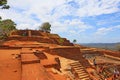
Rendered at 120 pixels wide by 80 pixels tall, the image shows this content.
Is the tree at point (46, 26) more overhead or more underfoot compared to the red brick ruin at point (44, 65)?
more overhead

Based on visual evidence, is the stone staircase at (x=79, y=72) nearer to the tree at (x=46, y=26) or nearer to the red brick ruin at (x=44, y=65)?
the red brick ruin at (x=44, y=65)

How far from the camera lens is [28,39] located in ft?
92.1

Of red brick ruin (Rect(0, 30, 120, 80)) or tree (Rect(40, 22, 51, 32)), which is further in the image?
tree (Rect(40, 22, 51, 32))

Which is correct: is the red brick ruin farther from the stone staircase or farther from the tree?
the tree

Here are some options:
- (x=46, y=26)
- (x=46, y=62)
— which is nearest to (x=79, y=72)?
(x=46, y=62)

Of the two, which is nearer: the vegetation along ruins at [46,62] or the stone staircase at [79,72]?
the vegetation along ruins at [46,62]

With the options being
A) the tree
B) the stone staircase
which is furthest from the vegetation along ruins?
the tree

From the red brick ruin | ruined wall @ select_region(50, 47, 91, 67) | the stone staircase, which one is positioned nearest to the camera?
the red brick ruin

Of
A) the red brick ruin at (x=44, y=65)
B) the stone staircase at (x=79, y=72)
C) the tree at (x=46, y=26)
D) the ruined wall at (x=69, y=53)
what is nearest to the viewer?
the red brick ruin at (x=44, y=65)

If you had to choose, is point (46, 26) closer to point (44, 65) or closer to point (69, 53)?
point (69, 53)

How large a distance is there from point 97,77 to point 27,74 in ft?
37.5

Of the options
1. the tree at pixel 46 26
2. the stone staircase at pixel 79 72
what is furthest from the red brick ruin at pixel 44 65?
the tree at pixel 46 26

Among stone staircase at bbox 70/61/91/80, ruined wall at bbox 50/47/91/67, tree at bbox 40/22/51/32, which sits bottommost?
stone staircase at bbox 70/61/91/80

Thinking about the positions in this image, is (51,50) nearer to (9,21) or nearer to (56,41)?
(56,41)
